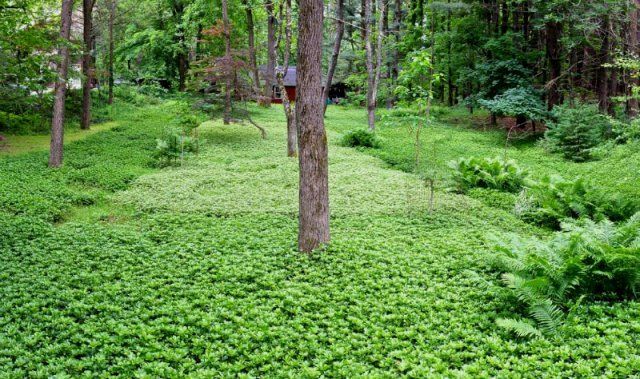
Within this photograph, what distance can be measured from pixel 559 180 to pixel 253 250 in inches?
280

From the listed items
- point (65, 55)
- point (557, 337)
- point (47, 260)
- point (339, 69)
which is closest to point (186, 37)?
point (65, 55)

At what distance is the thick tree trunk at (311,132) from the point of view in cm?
696

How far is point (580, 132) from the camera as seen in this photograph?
16094mm

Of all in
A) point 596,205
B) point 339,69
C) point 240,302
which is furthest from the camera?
point 339,69

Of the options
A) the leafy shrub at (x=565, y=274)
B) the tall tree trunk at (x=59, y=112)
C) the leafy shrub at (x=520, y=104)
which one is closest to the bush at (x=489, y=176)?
the leafy shrub at (x=565, y=274)

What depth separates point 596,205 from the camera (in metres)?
9.48

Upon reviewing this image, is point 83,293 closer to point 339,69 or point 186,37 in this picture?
point 186,37

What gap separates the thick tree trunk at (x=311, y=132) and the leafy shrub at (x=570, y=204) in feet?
15.5

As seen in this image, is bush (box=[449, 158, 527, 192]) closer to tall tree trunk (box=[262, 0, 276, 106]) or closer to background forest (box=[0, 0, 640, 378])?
background forest (box=[0, 0, 640, 378])

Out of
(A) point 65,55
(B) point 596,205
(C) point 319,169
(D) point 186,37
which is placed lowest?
(B) point 596,205

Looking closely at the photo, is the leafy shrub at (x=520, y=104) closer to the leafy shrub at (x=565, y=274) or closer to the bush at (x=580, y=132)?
the bush at (x=580, y=132)

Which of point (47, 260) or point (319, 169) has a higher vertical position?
point (319, 169)

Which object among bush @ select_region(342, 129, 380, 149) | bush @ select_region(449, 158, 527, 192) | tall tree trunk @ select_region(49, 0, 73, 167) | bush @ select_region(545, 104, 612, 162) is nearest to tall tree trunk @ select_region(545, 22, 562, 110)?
bush @ select_region(545, 104, 612, 162)

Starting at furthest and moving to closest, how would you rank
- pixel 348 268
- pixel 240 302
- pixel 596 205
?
pixel 596 205 → pixel 348 268 → pixel 240 302
